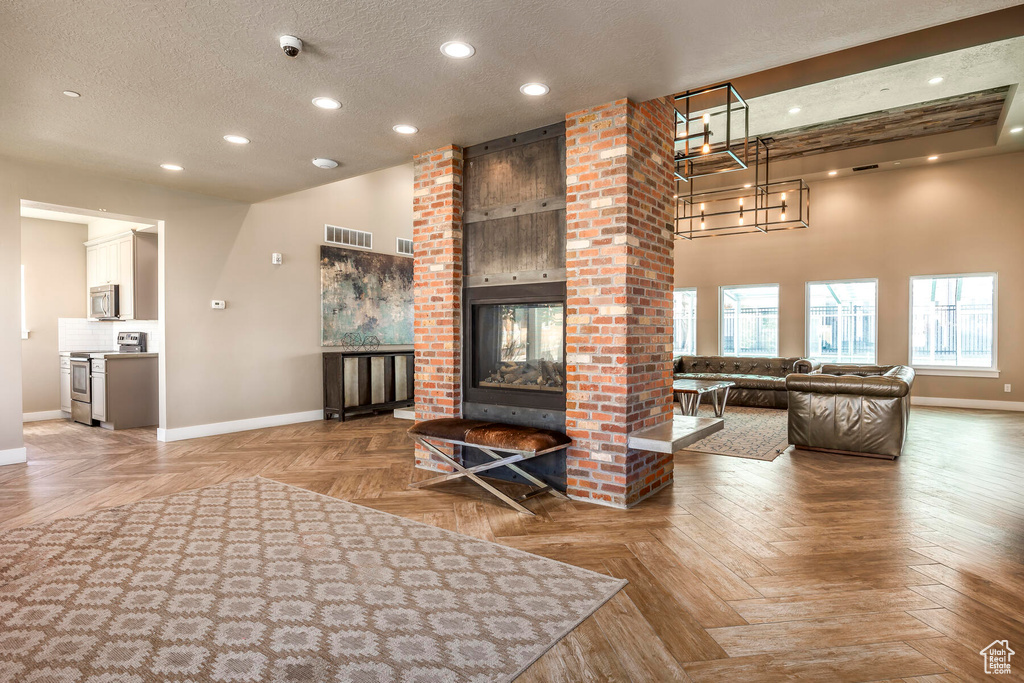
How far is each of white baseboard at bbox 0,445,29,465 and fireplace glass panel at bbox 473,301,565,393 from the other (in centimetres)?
409

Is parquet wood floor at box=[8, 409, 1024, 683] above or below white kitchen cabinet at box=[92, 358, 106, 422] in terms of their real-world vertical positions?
below

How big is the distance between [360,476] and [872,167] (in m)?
8.36

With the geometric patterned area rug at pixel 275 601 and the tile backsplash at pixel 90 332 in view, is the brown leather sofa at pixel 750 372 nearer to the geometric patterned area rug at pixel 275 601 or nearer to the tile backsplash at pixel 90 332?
the geometric patterned area rug at pixel 275 601

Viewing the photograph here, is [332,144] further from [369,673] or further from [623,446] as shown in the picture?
[369,673]

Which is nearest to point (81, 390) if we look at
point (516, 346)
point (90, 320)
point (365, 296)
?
point (90, 320)

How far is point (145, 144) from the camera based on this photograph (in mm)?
4203

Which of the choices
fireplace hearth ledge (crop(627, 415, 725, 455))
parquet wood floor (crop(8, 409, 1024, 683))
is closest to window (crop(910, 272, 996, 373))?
parquet wood floor (crop(8, 409, 1024, 683))

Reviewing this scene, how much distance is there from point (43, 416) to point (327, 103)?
646 centimetres

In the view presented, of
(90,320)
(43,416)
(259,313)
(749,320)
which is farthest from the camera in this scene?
(749,320)

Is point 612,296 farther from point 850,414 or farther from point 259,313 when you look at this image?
point 259,313

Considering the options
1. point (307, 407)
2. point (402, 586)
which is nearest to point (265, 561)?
point (402, 586)

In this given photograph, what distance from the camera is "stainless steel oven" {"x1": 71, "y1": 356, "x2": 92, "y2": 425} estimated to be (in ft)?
20.9

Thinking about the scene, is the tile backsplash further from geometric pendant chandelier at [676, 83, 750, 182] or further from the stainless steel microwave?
geometric pendant chandelier at [676, 83, 750, 182]

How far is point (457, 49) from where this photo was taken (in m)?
2.79
